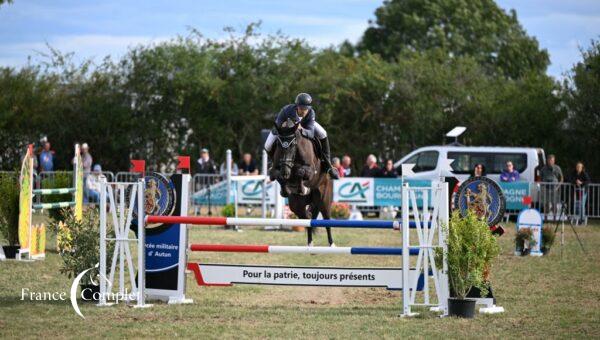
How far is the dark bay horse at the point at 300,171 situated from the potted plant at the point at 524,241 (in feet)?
15.6

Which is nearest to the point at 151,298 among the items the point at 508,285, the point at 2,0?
the point at 508,285

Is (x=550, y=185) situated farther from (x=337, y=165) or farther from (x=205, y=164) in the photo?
(x=205, y=164)

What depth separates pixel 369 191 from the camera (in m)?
23.6

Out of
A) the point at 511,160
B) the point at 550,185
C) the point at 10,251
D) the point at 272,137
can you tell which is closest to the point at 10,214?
the point at 10,251

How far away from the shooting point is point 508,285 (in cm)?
1170

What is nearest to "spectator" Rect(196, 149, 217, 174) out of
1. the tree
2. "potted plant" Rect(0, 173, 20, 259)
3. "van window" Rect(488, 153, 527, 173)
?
"van window" Rect(488, 153, 527, 173)

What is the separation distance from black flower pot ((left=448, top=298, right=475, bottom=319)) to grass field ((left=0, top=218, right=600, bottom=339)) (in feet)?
0.35

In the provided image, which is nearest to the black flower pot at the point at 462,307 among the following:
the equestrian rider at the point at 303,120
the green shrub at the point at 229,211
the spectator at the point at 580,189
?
the equestrian rider at the point at 303,120

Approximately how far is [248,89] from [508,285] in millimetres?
20070

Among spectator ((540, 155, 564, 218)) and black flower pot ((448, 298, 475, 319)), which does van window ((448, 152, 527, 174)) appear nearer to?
spectator ((540, 155, 564, 218))

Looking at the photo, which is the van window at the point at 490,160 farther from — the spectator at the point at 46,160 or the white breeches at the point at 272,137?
the white breeches at the point at 272,137

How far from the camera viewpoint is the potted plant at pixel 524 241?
15.6 meters

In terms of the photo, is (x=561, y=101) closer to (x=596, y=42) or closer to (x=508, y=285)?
(x=596, y=42)

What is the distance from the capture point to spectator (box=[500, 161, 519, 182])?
23.9m
